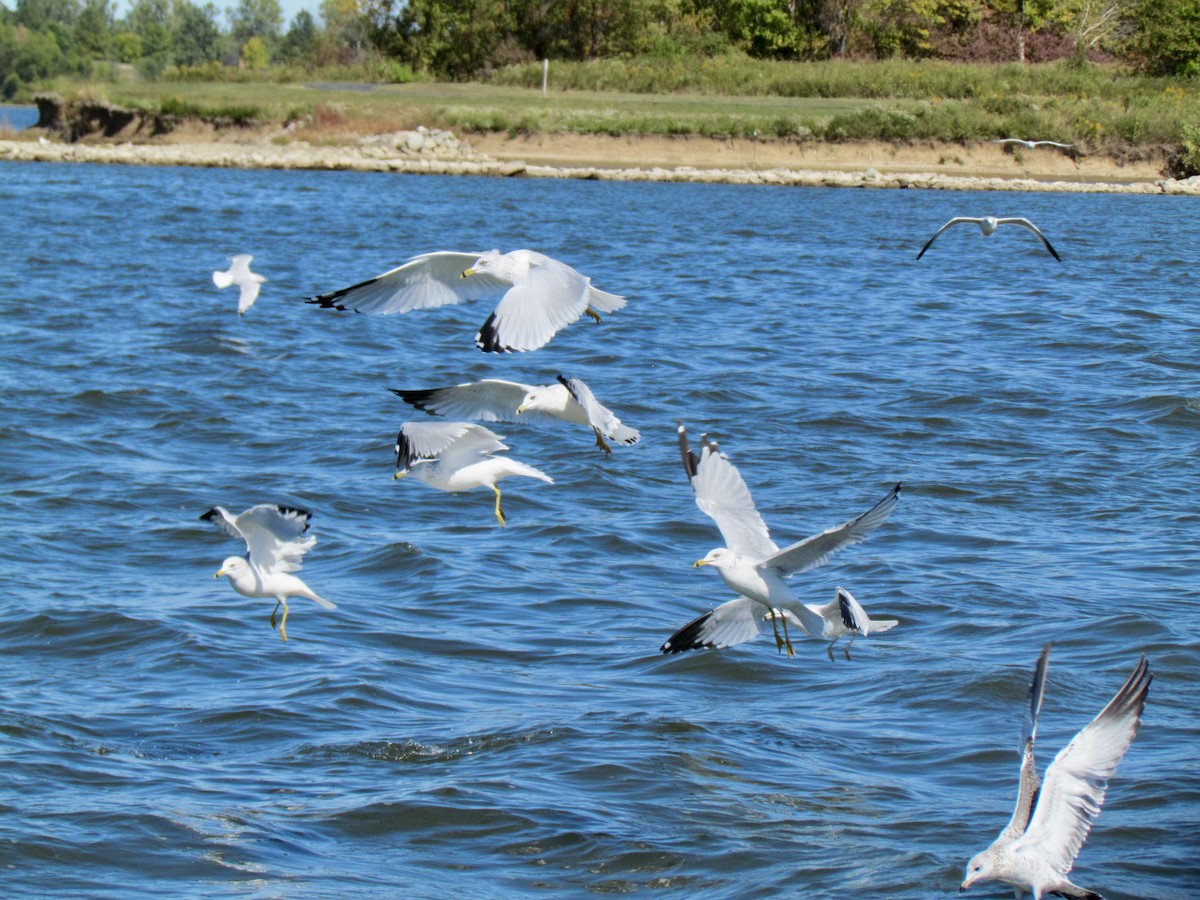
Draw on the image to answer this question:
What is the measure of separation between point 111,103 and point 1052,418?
44871 mm

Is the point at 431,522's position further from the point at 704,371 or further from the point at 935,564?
the point at 704,371

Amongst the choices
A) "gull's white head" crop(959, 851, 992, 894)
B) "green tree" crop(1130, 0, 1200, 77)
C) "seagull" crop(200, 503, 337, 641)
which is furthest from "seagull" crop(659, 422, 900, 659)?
"green tree" crop(1130, 0, 1200, 77)

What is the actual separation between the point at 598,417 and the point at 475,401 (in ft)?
2.87

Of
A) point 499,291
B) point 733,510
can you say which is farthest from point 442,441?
point 733,510

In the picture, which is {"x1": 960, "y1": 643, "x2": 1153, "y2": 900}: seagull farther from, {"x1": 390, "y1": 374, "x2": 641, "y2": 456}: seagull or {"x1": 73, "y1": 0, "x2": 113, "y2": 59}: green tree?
{"x1": 73, "y1": 0, "x2": 113, "y2": 59}: green tree

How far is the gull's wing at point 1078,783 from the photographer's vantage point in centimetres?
475

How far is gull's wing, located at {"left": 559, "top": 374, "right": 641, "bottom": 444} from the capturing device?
6746mm

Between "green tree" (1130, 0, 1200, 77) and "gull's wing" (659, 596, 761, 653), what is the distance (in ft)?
179

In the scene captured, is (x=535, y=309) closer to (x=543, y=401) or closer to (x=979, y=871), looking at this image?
(x=543, y=401)

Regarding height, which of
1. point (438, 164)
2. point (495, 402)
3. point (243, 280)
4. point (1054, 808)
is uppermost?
point (438, 164)

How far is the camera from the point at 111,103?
52.0m

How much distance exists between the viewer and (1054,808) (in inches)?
188

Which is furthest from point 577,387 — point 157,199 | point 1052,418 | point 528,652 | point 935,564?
point 157,199

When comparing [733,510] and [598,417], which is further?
[598,417]
